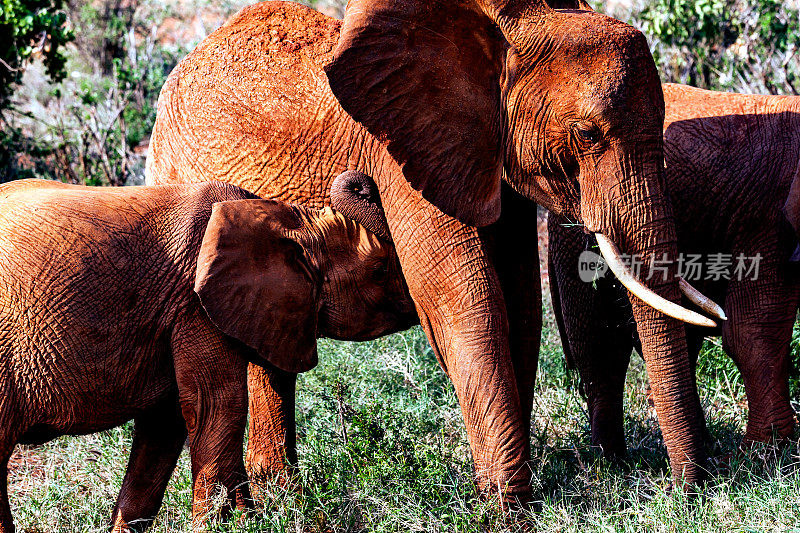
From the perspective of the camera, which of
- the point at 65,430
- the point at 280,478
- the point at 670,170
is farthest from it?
the point at 670,170

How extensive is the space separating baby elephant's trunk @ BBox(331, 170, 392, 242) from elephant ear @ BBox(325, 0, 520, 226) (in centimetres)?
24

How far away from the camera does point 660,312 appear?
184 inches

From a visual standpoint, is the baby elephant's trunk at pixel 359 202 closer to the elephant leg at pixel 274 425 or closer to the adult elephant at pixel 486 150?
the adult elephant at pixel 486 150

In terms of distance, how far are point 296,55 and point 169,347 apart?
1584 mm

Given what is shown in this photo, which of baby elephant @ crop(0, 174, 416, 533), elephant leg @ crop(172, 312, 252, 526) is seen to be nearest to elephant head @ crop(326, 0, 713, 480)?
baby elephant @ crop(0, 174, 416, 533)

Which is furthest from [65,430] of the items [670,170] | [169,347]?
[670,170]

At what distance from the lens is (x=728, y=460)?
5.53 m

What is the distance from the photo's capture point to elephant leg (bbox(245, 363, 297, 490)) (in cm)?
528

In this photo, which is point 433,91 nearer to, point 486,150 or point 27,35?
point 486,150

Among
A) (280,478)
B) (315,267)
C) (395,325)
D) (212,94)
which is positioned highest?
(212,94)

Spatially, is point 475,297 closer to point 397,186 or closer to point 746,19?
point 397,186

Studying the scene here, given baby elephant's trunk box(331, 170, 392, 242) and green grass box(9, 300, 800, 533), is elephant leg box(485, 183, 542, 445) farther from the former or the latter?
baby elephant's trunk box(331, 170, 392, 242)

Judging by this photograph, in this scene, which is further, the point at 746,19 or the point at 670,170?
the point at 746,19

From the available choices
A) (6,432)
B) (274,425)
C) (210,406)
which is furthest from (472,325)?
(6,432)
